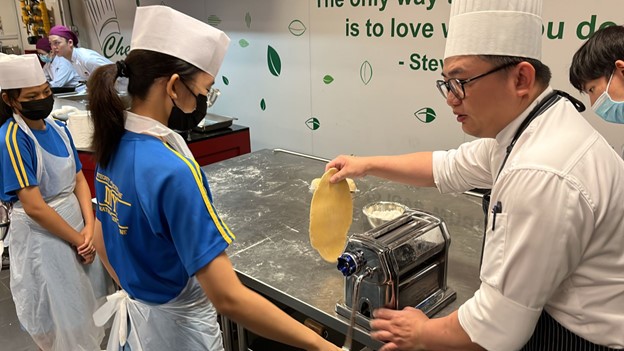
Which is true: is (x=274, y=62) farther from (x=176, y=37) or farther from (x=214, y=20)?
(x=176, y=37)

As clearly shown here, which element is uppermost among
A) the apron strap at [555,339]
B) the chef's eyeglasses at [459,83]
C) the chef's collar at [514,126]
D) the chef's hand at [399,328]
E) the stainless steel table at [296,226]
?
the chef's eyeglasses at [459,83]

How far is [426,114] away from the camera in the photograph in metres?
2.72

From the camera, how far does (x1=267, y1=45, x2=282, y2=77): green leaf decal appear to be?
3472 mm

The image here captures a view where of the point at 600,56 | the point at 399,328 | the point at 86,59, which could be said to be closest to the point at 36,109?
the point at 399,328

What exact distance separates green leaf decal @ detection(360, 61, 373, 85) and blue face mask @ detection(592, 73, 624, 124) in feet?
4.96

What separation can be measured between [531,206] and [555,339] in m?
0.35

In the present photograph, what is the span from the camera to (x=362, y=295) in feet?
3.92

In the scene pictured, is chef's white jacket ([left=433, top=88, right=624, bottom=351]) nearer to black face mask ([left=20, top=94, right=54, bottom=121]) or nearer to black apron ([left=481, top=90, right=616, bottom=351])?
black apron ([left=481, top=90, right=616, bottom=351])

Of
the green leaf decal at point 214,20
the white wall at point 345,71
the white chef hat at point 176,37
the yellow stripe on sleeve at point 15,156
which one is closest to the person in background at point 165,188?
the white chef hat at point 176,37

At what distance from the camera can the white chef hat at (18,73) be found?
1.89 m

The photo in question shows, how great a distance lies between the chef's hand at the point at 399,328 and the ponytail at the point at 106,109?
0.76 metres

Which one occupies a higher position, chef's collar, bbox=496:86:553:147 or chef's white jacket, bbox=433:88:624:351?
chef's collar, bbox=496:86:553:147

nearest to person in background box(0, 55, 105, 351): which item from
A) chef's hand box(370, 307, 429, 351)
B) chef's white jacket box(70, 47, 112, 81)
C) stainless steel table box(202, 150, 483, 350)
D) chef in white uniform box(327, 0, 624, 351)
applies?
stainless steel table box(202, 150, 483, 350)

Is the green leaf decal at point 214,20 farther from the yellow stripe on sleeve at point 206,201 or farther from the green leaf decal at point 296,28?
the yellow stripe on sleeve at point 206,201
